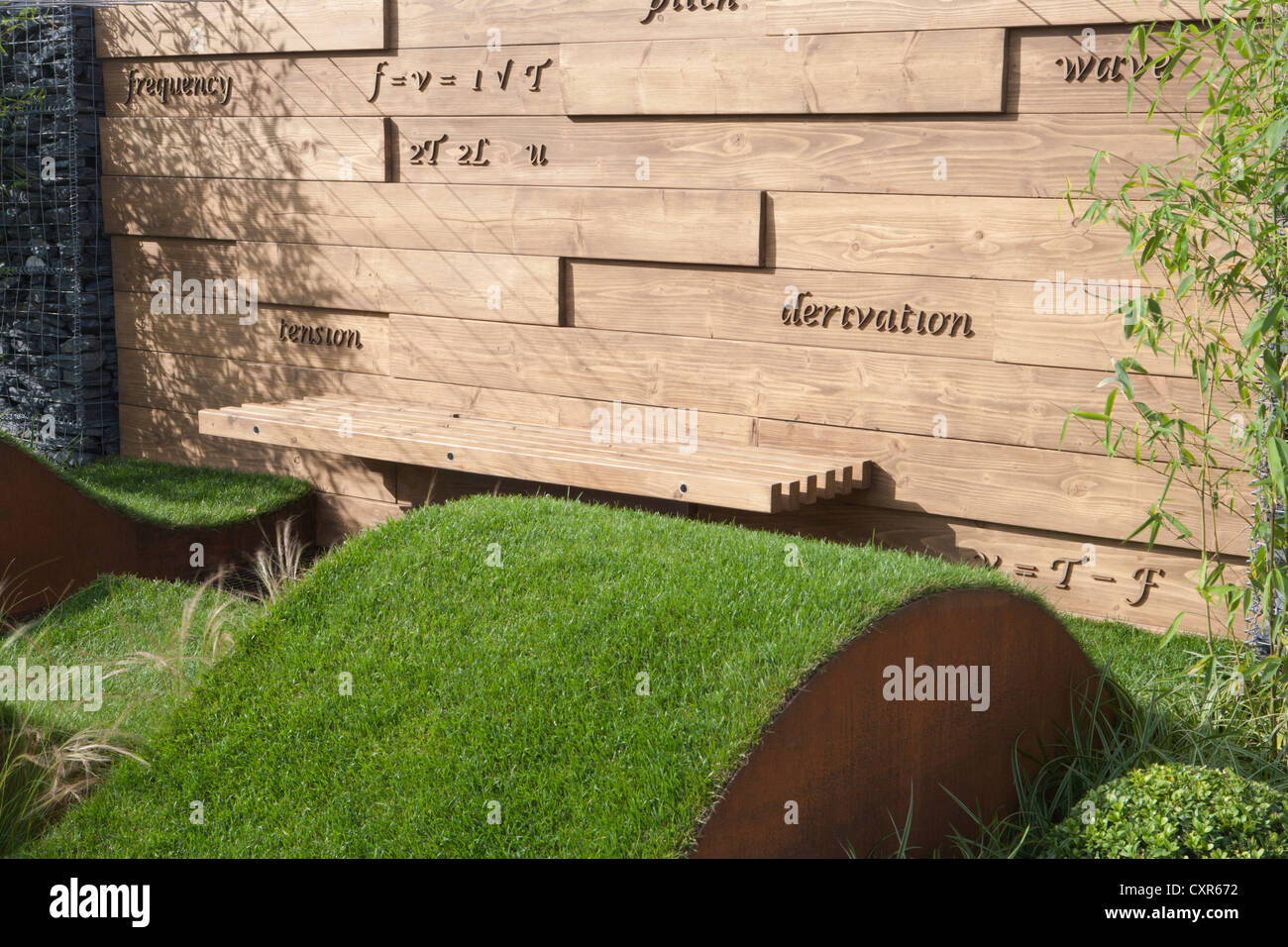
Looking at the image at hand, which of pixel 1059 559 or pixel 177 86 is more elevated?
pixel 177 86

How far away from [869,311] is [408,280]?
218 cm

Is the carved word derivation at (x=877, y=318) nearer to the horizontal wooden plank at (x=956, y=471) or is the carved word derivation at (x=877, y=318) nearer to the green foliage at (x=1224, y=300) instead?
the horizontal wooden plank at (x=956, y=471)

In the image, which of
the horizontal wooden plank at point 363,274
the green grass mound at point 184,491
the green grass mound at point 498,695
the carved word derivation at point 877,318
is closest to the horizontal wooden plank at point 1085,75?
the carved word derivation at point 877,318

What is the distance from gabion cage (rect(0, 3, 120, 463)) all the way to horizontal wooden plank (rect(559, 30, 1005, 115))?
305 cm

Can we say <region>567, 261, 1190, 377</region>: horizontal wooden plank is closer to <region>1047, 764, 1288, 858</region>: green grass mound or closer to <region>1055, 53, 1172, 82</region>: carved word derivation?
<region>1055, 53, 1172, 82</region>: carved word derivation

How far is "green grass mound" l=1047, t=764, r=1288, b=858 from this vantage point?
2617 millimetres

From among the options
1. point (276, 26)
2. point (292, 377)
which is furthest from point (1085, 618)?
→ point (276, 26)

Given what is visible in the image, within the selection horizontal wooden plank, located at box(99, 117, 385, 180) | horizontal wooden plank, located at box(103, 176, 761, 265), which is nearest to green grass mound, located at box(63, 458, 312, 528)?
horizontal wooden plank, located at box(103, 176, 761, 265)

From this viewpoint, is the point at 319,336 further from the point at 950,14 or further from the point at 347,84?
the point at 950,14

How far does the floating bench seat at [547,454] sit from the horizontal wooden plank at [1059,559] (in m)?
0.22

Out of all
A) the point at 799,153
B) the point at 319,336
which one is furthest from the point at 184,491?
the point at 799,153

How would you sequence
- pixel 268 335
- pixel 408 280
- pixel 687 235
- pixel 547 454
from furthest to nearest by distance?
1. pixel 268 335
2. pixel 408 280
3. pixel 687 235
4. pixel 547 454

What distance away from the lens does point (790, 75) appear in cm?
442
